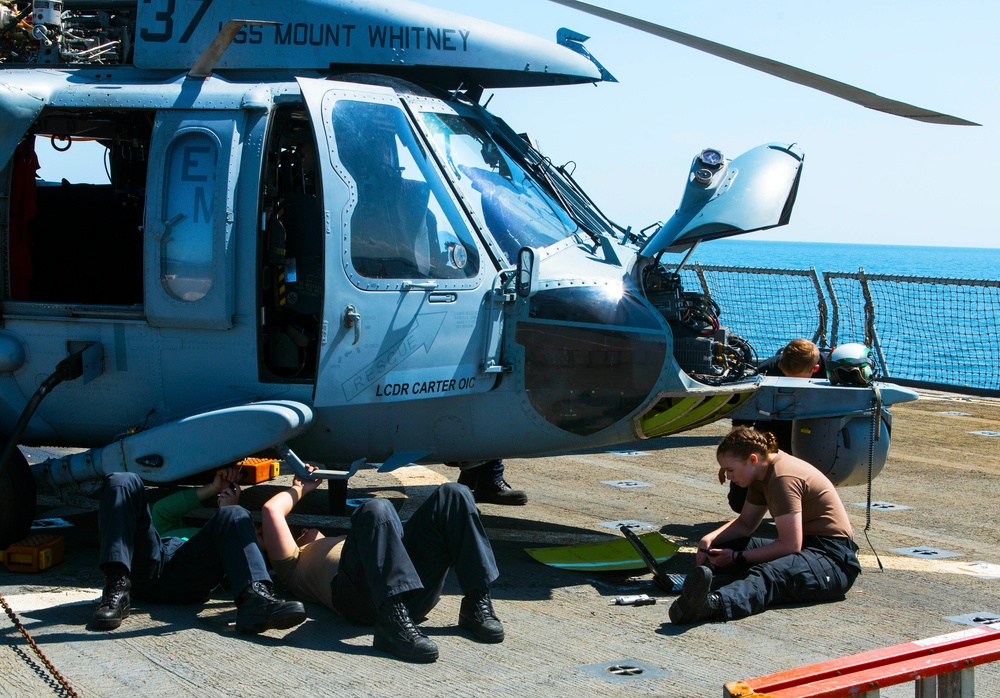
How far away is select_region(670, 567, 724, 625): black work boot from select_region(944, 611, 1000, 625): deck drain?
1.20m

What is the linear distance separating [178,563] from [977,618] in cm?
385

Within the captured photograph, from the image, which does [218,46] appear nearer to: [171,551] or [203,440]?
[203,440]

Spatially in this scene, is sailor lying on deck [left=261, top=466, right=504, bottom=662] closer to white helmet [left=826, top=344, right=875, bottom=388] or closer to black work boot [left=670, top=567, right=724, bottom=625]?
black work boot [left=670, top=567, right=724, bottom=625]

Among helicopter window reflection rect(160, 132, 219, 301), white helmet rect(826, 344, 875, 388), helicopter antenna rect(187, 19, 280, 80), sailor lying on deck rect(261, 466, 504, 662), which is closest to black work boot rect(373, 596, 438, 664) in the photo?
sailor lying on deck rect(261, 466, 504, 662)

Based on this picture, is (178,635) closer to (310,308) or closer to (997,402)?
(310,308)

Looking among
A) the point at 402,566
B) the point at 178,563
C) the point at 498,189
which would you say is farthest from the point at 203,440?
the point at 498,189

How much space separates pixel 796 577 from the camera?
568 centimetres

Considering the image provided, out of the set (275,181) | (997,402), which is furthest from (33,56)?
(997,402)

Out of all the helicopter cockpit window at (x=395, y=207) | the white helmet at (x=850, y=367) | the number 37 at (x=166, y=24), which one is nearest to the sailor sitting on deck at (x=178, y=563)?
the helicopter cockpit window at (x=395, y=207)

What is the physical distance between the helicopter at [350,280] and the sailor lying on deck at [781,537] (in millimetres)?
669

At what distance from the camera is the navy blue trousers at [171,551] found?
518cm

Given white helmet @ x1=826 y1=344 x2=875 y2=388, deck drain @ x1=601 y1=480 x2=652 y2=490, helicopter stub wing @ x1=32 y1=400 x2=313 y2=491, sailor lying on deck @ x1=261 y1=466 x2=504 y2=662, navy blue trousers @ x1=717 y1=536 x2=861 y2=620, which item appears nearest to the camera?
sailor lying on deck @ x1=261 y1=466 x2=504 y2=662

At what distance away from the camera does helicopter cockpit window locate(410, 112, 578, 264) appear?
20.9ft

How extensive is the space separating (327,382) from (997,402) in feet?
33.1
